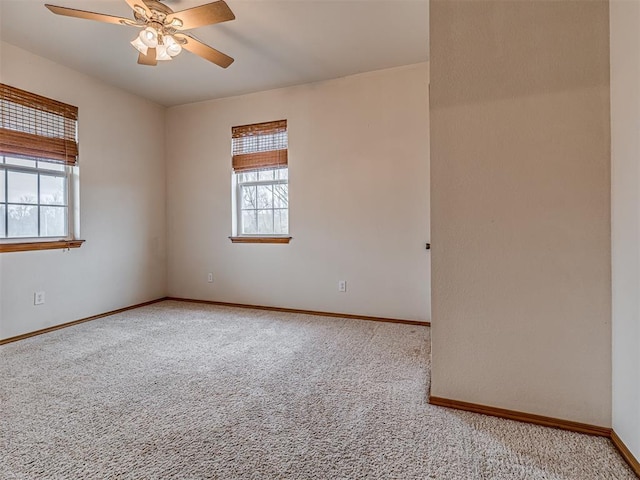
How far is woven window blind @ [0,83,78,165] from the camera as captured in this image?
2844 millimetres

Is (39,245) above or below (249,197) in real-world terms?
below

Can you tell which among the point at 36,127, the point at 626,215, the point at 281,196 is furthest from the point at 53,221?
the point at 626,215

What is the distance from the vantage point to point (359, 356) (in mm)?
2492

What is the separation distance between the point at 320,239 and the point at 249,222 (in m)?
1.03

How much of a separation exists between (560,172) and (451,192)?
486 millimetres

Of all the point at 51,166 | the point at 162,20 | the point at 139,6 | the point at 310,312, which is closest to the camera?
the point at 139,6

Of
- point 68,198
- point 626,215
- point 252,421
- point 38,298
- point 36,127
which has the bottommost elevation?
point 252,421

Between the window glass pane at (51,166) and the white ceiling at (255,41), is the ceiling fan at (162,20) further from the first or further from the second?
the window glass pane at (51,166)

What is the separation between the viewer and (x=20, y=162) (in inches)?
118

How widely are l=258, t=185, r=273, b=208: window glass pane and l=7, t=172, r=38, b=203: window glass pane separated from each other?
217 cm

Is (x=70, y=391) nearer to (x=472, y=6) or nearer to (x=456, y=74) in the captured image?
(x=456, y=74)

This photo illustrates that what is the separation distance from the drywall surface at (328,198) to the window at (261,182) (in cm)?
10

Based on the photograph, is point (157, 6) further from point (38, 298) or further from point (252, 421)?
point (38, 298)

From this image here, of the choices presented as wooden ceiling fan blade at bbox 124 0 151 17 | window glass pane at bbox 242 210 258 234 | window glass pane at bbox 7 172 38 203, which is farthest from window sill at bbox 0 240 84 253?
wooden ceiling fan blade at bbox 124 0 151 17
